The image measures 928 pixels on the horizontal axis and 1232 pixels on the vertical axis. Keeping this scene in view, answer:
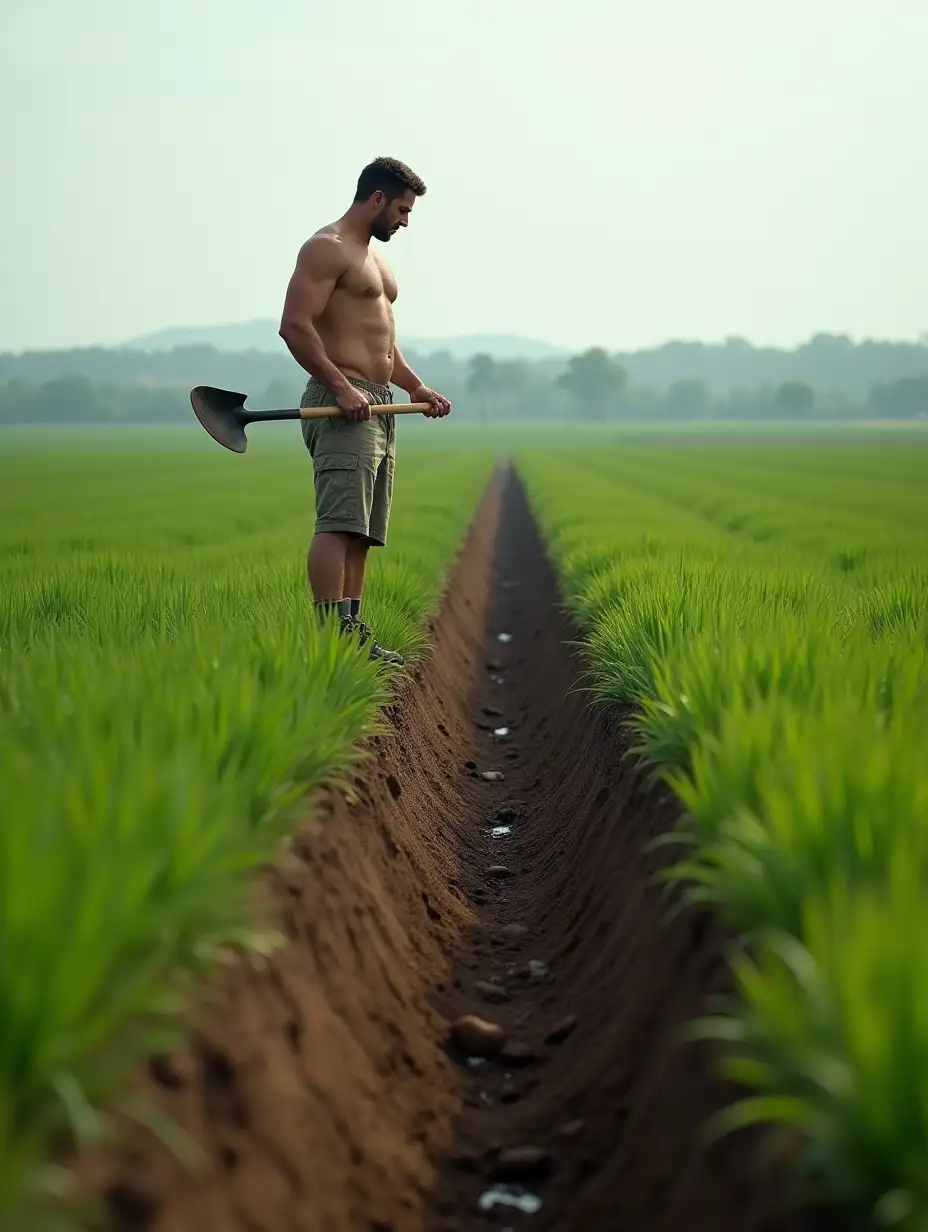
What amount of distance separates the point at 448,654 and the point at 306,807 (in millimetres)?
4785

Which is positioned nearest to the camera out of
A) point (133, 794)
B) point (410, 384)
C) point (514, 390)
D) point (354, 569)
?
point (133, 794)

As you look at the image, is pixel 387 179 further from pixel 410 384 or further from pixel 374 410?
pixel 410 384

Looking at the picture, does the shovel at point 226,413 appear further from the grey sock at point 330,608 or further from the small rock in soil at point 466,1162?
the small rock in soil at point 466,1162

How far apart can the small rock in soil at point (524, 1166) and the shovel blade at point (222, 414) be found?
3.42 m

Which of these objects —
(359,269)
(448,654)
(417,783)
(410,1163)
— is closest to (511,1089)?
(410,1163)

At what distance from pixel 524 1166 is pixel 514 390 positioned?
161570 mm

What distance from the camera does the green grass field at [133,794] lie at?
1659mm

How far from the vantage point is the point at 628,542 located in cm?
1023

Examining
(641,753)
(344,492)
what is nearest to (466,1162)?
(641,753)

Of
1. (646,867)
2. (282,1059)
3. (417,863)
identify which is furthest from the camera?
(417,863)

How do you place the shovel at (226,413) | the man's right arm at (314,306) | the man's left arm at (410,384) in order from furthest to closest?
the man's left arm at (410,384) → the shovel at (226,413) → the man's right arm at (314,306)

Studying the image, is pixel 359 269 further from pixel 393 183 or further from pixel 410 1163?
pixel 410 1163

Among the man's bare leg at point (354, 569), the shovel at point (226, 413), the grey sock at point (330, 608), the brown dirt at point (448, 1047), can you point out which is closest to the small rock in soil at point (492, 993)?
the brown dirt at point (448, 1047)

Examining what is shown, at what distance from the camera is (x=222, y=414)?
5.59 m
